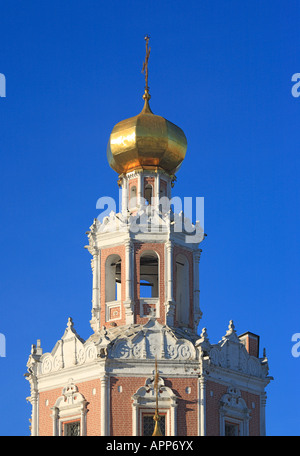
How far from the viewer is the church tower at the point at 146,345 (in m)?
47.6

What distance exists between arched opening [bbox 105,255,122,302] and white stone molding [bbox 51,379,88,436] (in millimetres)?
2967

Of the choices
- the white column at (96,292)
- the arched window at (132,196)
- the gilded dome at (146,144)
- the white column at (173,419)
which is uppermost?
the gilded dome at (146,144)

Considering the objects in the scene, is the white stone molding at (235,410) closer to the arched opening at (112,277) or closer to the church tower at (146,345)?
the church tower at (146,345)

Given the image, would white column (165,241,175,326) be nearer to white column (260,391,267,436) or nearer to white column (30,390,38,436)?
white column (260,391,267,436)

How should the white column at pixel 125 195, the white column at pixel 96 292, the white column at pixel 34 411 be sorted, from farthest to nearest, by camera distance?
1. the white column at pixel 125 195
2. the white column at pixel 96 292
3. the white column at pixel 34 411

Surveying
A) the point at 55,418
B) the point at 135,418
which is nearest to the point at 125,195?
the point at 55,418

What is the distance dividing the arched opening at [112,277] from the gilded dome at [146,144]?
8.60ft

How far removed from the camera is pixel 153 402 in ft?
156

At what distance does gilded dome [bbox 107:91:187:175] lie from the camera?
5103 cm

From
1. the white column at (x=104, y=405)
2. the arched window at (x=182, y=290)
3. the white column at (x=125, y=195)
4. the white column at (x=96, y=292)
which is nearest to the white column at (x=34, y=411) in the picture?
the white column at (x=96, y=292)

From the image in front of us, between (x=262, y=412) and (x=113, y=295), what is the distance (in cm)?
505

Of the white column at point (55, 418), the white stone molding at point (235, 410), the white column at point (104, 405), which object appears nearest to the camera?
the white column at point (104, 405)

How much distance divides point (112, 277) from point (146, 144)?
3.73m
